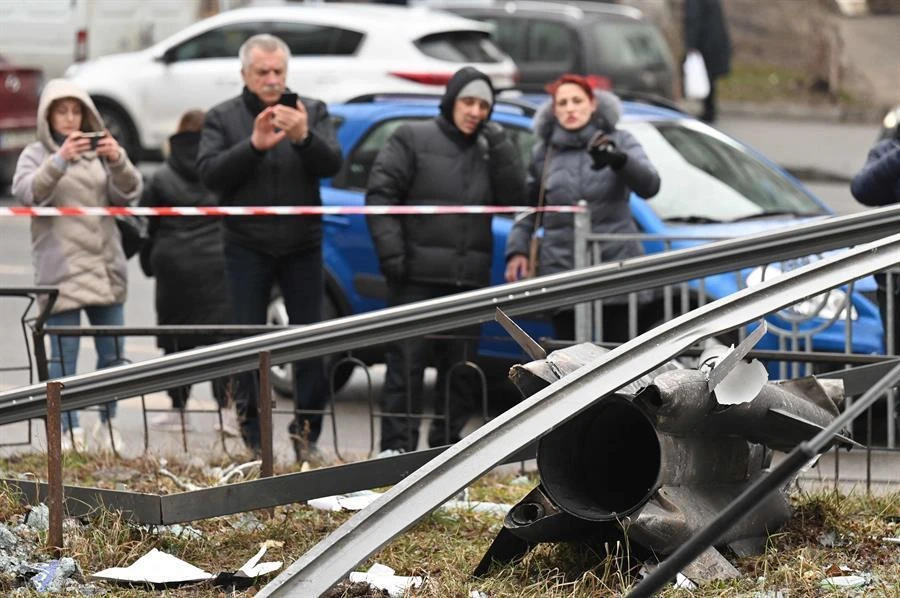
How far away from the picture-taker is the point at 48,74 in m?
20.8

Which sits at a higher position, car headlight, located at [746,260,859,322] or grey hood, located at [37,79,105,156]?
grey hood, located at [37,79,105,156]

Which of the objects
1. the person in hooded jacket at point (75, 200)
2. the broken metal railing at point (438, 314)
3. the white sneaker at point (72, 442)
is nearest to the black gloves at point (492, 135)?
the person in hooded jacket at point (75, 200)

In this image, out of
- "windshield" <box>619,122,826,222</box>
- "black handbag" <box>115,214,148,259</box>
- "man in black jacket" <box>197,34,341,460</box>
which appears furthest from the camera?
"windshield" <box>619,122,826,222</box>

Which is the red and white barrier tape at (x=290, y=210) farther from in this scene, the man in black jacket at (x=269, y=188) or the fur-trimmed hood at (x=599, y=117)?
the fur-trimmed hood at (x=599, y=117)

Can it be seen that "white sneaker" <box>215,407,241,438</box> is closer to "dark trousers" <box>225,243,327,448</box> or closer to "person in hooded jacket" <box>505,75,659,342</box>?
"dark trousers" <box>225,243,327,448</box>

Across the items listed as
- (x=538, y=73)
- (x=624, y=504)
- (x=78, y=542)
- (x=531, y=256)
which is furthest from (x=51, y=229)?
(x=538, y=73)

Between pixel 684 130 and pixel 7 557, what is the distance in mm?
5976

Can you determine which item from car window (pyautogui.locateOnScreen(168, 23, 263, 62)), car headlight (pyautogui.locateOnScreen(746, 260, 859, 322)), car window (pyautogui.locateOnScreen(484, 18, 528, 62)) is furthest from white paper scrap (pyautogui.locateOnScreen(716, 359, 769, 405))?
car window (pyautogui.locateOnScreen(484, 18, 528, 62))

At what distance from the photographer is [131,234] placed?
28.6ft

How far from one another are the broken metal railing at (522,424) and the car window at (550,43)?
1538 centimetres

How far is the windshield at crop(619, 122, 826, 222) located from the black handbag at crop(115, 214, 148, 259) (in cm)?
276

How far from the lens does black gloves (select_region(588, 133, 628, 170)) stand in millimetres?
8258

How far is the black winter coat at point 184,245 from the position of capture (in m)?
9.19

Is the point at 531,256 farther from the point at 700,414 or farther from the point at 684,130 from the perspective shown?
the point at 700,414
